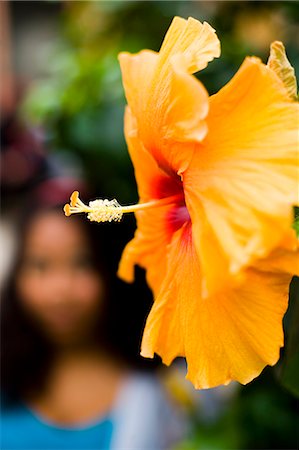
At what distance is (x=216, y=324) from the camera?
0.49 metres

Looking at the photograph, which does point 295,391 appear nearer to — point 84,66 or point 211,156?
point 211,156

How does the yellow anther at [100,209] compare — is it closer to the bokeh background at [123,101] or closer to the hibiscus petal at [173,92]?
the hibiscus petal at [173,92]

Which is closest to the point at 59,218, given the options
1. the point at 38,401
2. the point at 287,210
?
the point at 38,401

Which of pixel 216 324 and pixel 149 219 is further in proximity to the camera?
pixel 149 219

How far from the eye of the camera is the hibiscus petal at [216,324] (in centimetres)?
46

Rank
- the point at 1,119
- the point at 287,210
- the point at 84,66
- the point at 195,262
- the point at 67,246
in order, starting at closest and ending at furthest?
the point at 287,210, the point at 195,262, the point at 84,66, the point at 67,246, the point at 1,119

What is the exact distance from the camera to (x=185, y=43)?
1.61 feet

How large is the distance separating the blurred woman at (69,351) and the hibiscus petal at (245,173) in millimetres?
1075

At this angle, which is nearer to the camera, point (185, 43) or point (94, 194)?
point (185, 43)

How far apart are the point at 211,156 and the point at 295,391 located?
7.6 inches

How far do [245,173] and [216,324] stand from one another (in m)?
0.11

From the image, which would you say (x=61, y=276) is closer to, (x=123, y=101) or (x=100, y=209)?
(x=123, y=101)

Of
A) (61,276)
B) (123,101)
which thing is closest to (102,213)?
(123,101)

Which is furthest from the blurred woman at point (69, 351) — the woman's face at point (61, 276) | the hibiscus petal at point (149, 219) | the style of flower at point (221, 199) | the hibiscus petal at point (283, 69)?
the hibiscus petal at point (283, 69)
